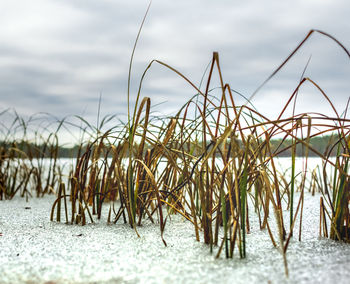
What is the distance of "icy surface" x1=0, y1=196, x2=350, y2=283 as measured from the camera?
970 mm

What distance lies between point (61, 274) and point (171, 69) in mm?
707

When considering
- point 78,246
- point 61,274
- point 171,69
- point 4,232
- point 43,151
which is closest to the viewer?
point 61,274

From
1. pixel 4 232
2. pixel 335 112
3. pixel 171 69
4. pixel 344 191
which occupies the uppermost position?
pixel 171 69

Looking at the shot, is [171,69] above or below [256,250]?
above

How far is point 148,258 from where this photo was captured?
3.72ft

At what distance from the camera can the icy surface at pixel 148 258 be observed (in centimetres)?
97

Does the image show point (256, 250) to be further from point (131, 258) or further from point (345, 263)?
point (131, 258)

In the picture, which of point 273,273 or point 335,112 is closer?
point 273,273

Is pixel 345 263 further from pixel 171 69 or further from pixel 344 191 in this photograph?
pixel 171 69

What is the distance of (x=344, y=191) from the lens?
3.98ft

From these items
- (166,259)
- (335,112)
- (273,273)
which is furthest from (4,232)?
(335,112)

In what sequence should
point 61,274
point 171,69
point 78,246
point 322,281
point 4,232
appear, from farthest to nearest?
point 4,232, point 78,246, point 171,69, point 61,274, point 322,281

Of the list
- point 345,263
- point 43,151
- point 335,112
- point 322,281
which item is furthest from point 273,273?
point 43,151

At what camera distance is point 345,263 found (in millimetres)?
1035
